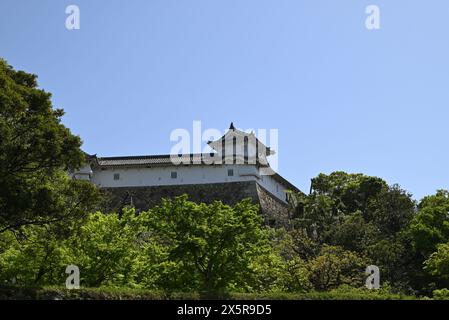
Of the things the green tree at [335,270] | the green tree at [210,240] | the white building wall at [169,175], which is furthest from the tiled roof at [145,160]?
the green tree at [210,240]

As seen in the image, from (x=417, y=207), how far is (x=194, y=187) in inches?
622

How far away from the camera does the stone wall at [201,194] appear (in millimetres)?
51375

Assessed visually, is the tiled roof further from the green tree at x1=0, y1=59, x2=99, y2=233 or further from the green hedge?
the green hedge

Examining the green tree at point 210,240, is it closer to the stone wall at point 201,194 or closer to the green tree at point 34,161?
the green tree at point 34,161

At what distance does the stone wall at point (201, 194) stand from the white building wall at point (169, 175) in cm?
38

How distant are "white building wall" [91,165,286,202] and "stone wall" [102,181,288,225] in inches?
15.1

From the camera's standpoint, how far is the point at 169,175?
2083 inches


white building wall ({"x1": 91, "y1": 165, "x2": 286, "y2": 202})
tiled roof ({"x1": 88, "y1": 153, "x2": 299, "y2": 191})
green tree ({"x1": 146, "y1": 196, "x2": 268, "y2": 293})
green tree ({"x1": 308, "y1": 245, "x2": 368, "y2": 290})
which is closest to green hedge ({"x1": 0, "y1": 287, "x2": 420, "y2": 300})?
green tree ({"x1": 146, "y1": 196, "x2": 268, "y2": 293})

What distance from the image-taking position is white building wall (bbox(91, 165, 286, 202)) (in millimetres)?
52625

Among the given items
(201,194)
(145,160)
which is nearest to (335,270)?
(201,194)

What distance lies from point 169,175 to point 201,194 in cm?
289
